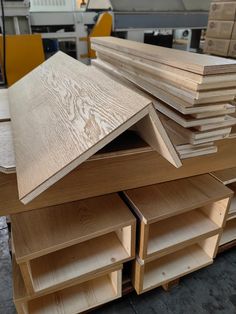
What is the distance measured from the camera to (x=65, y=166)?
547 mm

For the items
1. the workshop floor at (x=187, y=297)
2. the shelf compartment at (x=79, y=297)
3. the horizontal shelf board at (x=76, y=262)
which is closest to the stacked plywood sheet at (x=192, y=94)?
the horizontal shelf board at (x=76, y=262)

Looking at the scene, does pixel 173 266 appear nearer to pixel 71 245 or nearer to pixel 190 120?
pixel 71 245

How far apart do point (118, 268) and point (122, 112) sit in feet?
1.94

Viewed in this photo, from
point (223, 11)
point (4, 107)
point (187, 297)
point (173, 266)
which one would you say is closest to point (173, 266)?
point (173, 266)

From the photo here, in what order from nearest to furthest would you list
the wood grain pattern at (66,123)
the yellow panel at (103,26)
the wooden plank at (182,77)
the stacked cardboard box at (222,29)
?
1. the wood grain pattern at (66,123)
2. the wooden plank at (182,77)
3. the stacked cardboard box at (222,29)
4. the yellow panel at (103,26)

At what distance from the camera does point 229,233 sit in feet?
4.10

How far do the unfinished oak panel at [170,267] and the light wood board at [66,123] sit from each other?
58 cm

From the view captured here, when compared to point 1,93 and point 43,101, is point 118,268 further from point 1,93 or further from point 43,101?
point 1,93

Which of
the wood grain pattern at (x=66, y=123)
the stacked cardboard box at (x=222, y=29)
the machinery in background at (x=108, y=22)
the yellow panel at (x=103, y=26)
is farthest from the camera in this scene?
the yellow panel at (x=103, y=26)

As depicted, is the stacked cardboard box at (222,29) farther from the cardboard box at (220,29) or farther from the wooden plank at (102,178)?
the wooden plank at (102,178)

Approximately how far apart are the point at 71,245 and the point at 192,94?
59 cm

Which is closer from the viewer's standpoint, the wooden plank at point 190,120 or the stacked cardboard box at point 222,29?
the wooden plank at point 190,120

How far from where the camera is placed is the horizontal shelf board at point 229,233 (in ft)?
3.97

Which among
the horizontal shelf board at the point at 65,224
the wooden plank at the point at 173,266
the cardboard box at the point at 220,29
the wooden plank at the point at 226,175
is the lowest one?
the wooden plank at the point at 173,266
